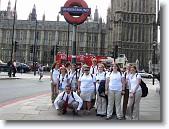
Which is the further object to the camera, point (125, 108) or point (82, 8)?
point (82, 8)

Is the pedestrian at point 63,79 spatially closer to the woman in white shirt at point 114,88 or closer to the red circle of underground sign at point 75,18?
the woman in white shirt at point 114,88

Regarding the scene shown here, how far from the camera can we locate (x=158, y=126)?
6.20 m

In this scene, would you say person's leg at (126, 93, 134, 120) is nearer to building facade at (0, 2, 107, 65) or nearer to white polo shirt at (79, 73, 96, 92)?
white polo shirt at (79, 73, 96, 92)

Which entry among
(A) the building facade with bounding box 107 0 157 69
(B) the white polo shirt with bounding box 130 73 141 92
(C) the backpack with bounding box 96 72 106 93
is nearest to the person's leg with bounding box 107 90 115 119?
(C) the backpack with bounding box 96 72 106 93

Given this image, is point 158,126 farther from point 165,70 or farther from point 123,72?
point 123,72

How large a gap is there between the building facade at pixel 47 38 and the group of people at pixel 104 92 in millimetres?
62124

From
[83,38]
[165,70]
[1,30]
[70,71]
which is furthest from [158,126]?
[1,30]

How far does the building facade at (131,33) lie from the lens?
62.1m

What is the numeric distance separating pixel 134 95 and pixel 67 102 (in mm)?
1774

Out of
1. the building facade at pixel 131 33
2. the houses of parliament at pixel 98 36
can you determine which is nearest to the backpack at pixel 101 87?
the houses of parliament at pixel 98 36

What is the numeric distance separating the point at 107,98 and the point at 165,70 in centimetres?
200

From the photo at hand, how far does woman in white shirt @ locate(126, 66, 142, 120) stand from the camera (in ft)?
22.8

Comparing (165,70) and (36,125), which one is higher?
(165,70)

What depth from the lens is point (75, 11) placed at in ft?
29.0
